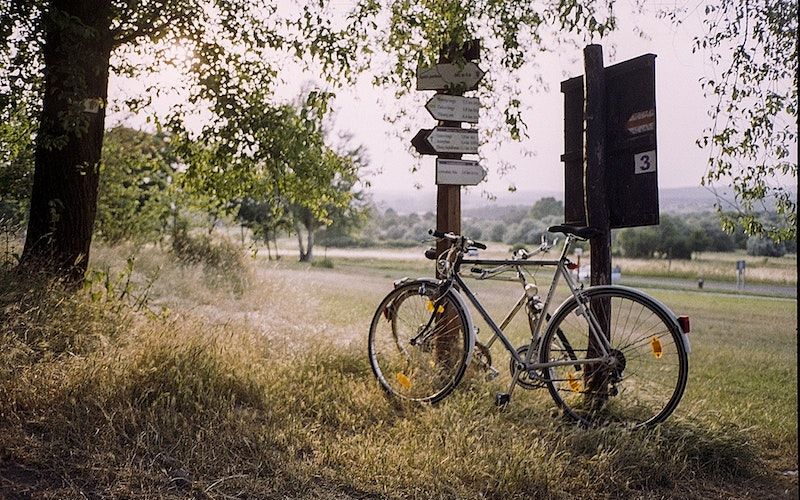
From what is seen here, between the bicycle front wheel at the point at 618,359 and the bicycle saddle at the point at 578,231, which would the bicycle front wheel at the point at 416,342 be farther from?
the bicycle saddle at the point at 578,231

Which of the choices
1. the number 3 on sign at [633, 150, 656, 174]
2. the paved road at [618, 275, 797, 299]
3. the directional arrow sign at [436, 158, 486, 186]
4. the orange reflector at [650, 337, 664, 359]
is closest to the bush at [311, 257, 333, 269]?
the paved road at [618, 275, 797, 299]

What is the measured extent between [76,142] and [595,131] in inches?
183

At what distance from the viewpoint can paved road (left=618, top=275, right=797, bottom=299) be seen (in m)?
6.40

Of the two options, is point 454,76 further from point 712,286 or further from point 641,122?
point 712,286

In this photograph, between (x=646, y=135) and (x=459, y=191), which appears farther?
(x=459, y=191)

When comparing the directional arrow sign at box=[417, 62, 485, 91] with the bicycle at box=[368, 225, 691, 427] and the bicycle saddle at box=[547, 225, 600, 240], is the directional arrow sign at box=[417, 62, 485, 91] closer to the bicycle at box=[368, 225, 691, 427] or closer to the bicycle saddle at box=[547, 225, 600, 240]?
the bicycle at box=[368, 225, 691, 427]

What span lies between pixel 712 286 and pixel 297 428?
553 cm

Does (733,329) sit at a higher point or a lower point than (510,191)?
lower

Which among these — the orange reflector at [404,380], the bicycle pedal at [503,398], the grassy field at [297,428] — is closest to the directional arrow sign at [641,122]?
the grassy field at [297,428]

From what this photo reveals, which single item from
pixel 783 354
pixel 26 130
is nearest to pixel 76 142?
pixel 26 130

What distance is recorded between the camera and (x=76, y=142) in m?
6.41

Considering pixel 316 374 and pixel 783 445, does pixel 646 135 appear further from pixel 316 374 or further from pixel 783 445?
pixel 316 374

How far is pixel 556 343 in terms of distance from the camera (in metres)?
4.73

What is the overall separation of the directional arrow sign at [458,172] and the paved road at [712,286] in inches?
96.7
